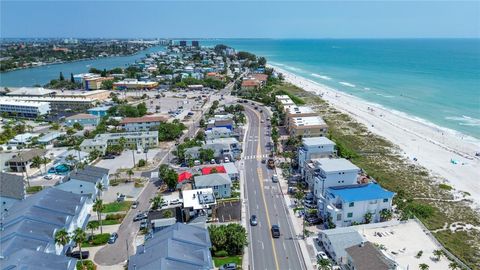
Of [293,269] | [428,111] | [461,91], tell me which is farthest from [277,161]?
[461,91]

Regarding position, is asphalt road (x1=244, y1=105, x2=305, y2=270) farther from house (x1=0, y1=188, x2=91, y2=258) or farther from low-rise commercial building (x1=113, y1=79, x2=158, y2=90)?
low-rise commercial building (x1=113, y1=79, x2=158, y2=90)

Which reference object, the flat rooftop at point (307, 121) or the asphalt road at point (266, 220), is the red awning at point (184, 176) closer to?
the asphalt road at point (266, 220)

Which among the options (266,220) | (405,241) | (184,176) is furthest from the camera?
(184,176)

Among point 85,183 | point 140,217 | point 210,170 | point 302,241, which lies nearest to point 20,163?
point 85,183

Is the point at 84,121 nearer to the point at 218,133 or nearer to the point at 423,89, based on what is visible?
the point at 218,133

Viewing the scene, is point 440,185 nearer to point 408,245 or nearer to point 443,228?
point 443,228
